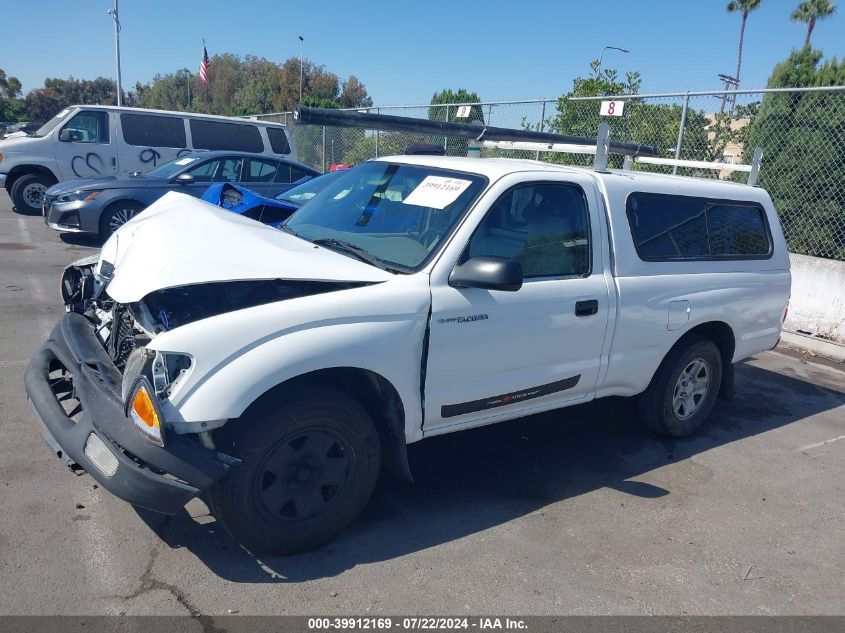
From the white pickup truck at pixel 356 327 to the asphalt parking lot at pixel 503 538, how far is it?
0.30m

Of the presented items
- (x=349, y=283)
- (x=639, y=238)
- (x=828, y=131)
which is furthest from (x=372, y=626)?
(x=828, y=131)

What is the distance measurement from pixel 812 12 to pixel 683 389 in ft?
158

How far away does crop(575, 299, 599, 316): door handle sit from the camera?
406 cm

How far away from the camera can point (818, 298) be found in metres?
8.45

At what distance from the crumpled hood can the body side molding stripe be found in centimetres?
80

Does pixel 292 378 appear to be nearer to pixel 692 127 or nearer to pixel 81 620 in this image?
pixel 81 620

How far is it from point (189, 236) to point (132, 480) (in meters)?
1.33

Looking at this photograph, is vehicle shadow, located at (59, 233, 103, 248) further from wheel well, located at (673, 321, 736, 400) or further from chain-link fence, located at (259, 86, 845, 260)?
wheel well, located at (673, 321, 736, 400)

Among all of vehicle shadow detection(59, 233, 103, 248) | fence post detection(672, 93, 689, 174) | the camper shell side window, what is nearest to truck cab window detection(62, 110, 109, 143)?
vehicle shadow detection(59, 233, 103, 248)

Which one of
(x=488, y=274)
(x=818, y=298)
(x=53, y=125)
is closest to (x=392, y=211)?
(x=488, y=274)

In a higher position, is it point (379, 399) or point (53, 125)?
point (53, 125)

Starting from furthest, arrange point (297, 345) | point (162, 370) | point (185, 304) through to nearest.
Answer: point (185, 304), point (297, 345), point (162, 370)

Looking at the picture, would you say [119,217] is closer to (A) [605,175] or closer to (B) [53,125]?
(B) [53,125]

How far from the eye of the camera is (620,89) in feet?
43.2
